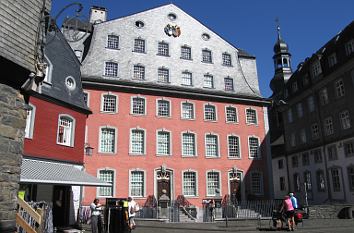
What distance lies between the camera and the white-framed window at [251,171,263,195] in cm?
3006

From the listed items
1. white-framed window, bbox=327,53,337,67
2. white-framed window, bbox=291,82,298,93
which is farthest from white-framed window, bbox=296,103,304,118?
white-framed window, bbox=327,53,337,67

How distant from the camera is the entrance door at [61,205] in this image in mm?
17578

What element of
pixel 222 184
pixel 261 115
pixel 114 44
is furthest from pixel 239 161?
pixel 114 44

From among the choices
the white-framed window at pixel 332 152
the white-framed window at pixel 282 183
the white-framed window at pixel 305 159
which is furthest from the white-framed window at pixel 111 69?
the white-framed window at pixel 282 183

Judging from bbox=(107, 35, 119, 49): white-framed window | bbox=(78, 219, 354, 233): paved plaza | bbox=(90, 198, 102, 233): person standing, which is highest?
bbox=(107, 35, 119, 49): white-framed window

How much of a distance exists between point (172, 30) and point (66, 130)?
17023 millimetres

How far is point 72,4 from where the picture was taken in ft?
33.6

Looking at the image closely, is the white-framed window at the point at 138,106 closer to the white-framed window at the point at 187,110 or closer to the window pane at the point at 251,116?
the white-framed window at the point at 187,110

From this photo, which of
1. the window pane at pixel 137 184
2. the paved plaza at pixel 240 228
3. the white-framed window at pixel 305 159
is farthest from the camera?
the white-framed window at pixel 305 159

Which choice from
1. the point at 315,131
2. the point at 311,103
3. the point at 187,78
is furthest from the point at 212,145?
the point at 311,103

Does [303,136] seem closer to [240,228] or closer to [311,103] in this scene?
[311,103]

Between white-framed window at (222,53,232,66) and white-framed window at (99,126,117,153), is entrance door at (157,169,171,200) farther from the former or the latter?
white-framed window at (222,53,232,66)

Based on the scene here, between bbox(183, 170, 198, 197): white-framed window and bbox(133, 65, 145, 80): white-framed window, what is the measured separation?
9.17 metres

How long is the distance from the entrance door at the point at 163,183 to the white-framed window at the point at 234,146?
20.5ft
